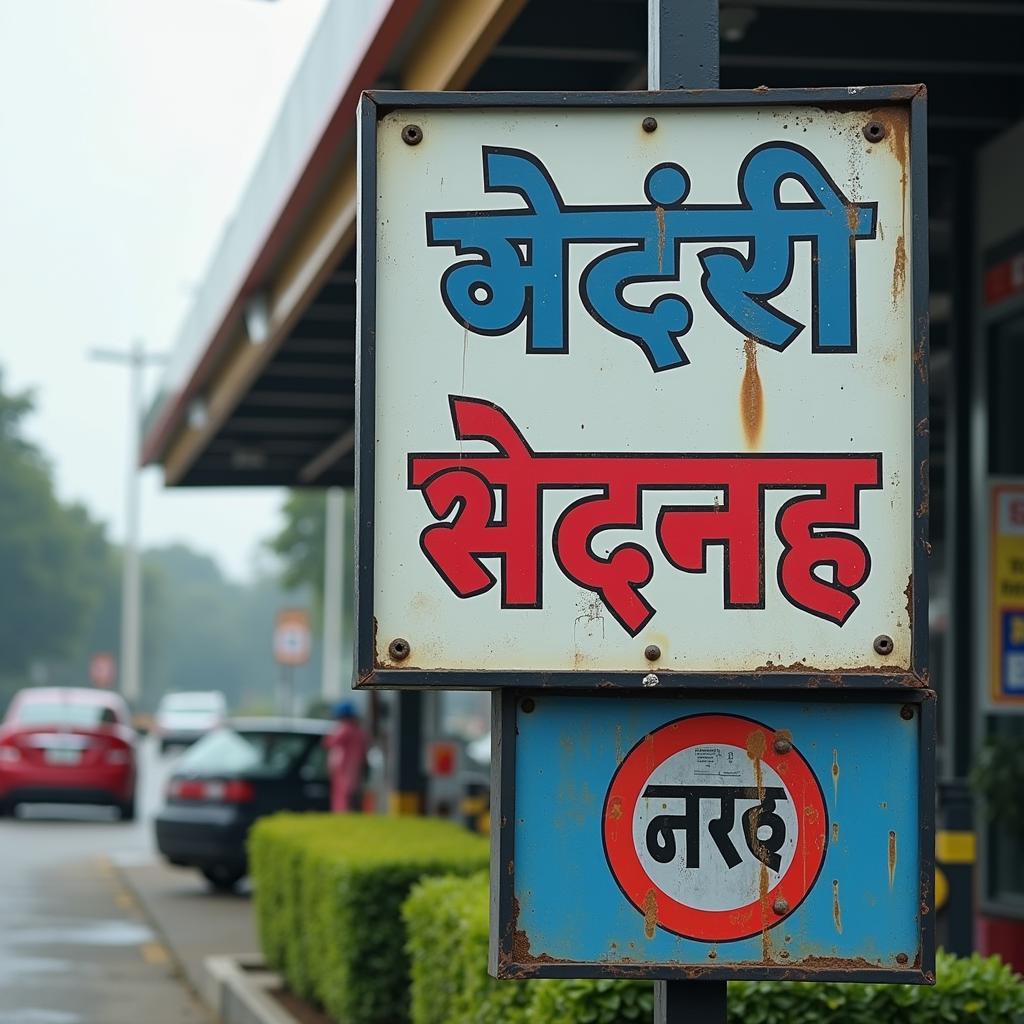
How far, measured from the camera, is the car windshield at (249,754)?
57.0ft

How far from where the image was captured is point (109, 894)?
16734mm

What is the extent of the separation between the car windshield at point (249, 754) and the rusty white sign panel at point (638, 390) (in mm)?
14474

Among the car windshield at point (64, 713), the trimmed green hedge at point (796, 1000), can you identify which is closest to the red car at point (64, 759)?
the car windshield at point (64, 713)

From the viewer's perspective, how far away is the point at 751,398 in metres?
3.10

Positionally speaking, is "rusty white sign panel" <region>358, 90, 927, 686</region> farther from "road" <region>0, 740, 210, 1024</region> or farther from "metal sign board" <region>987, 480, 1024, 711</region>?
"road" <region>0, 740, 210, 1024</region>

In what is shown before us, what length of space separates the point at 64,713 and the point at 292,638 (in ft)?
10.8

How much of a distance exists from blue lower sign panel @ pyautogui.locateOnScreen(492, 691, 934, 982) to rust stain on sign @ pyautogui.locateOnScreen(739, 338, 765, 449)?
16.0 inches

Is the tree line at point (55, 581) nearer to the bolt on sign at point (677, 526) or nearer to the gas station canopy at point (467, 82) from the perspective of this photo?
the gas station canopy at point (467, 82)

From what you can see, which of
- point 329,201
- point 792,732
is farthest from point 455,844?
point 792,732

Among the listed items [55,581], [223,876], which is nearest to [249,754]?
[223,876]

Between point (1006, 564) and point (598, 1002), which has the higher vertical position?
point (1006, 564)

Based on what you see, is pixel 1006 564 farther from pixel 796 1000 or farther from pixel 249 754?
pixel 249 754

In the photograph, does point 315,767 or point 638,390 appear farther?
point 315,767

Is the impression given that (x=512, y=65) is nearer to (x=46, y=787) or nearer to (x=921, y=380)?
(x=921, y=380)
